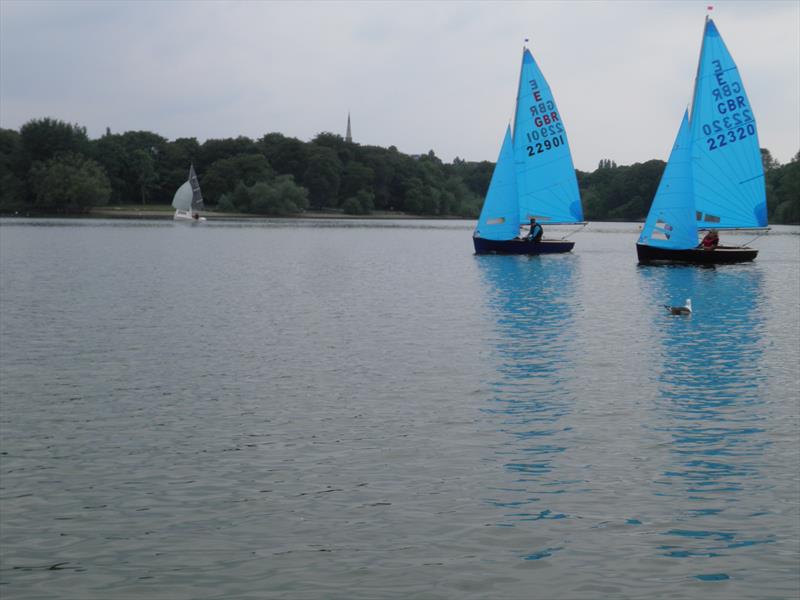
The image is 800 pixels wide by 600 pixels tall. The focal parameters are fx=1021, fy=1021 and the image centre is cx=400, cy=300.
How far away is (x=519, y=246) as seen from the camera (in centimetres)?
7125

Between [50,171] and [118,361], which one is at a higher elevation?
[50,171]

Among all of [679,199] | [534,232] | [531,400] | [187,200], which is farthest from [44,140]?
[531,400]

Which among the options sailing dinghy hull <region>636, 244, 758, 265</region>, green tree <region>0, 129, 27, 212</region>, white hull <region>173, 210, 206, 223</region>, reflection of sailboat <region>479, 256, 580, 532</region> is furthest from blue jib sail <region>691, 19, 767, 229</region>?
green tree <region>0, 129, 27, 212</region>

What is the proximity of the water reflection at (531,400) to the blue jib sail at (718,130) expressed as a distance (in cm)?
2171

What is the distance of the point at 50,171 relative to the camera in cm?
16925

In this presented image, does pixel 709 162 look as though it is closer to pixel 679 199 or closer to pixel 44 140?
pixel 679 199

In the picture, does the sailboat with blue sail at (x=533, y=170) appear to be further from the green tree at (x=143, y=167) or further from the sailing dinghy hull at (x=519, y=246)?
the green tree at (x=143, y=167)

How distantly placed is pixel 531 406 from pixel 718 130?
46982 mm

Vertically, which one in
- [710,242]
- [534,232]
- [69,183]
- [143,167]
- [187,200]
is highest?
[143,167]

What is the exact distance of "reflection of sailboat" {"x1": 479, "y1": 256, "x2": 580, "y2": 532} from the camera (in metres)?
12.7

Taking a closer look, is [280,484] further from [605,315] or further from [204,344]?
[605,315]

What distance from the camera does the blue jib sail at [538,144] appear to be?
71062 mm

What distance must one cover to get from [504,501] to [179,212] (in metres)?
165

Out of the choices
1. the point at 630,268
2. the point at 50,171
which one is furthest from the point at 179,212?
the point at 630,268
